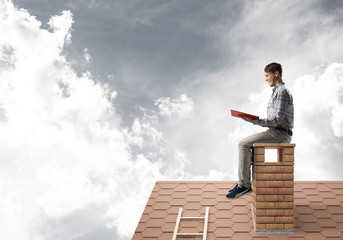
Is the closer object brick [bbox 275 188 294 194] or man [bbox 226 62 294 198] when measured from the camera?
man [bbox 226 62 294 198]

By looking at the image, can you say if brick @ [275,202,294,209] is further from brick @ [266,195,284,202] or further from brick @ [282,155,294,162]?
brick @ [282,155,294,162]

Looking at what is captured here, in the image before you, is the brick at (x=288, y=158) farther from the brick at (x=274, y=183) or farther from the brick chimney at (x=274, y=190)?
the brick at (x=274, y=183)

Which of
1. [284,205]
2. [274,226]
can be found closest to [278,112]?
[284,205]

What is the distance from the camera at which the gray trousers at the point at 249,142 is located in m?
5.68

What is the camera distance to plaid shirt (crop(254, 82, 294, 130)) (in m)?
5.50

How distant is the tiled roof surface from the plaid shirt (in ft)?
5.90

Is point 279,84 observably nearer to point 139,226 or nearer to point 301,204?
point 301,204

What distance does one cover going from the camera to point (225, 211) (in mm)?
6445

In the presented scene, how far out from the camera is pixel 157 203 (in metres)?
6.84

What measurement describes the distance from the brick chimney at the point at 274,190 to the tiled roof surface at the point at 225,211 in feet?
0.62

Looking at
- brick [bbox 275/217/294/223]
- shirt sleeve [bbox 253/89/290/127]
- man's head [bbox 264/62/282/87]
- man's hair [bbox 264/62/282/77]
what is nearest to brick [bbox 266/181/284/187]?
brick [bbox 275/217/294/223]

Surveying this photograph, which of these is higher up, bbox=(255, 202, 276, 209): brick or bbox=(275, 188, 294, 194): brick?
bbox=(275, 188, 294, 194): brick

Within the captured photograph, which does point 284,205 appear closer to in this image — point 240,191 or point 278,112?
point 240,191

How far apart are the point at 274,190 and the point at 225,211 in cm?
118
